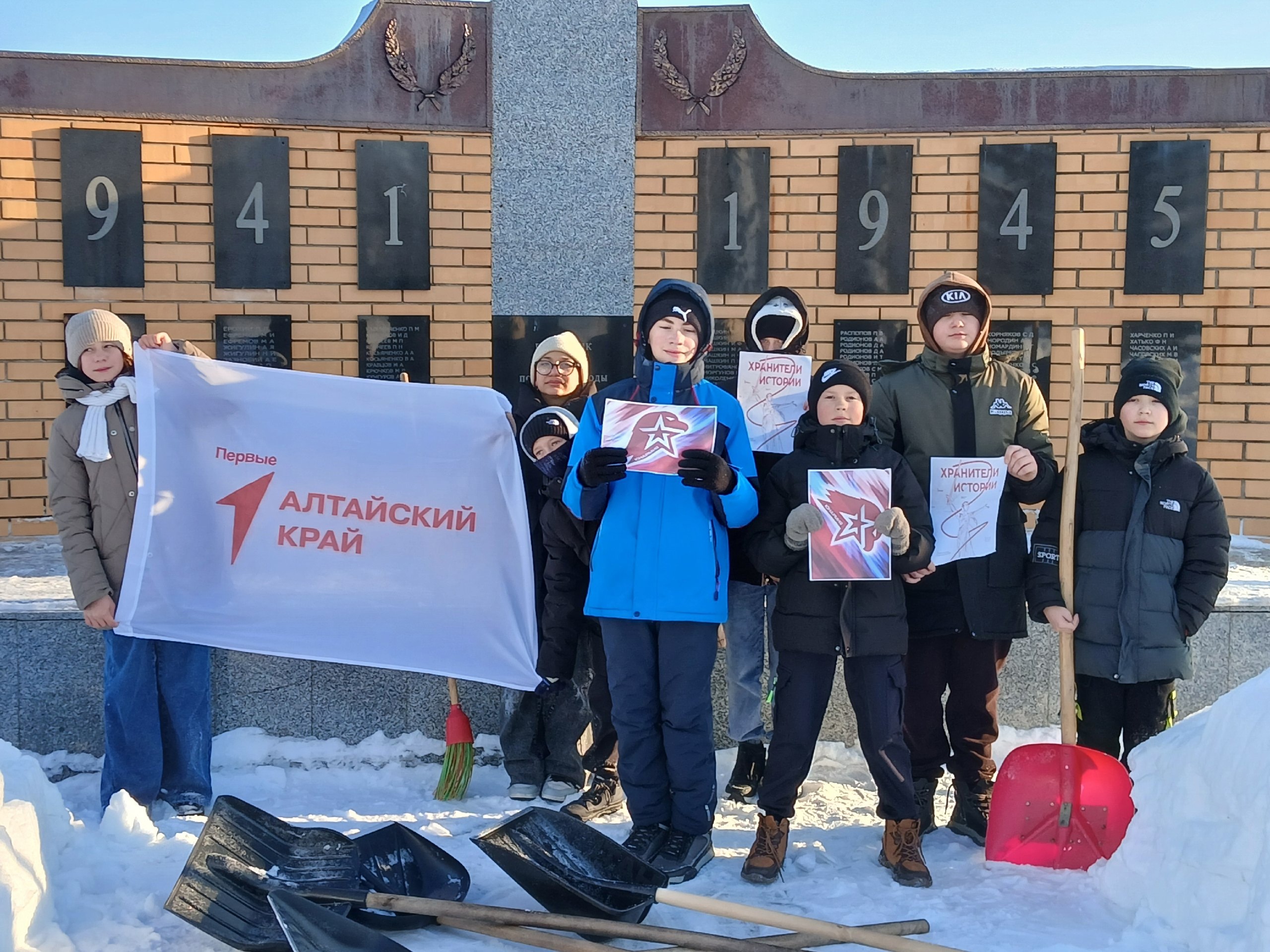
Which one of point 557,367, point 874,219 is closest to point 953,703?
point 557,367

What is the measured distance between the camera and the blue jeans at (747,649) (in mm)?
3711

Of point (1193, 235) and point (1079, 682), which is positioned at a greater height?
point (1193, 235)

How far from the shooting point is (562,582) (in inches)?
145

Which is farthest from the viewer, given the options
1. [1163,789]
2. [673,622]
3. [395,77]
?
[395,77]

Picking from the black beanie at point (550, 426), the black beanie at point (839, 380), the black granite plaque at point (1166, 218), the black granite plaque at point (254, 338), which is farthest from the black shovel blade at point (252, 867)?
the black granite plaque at point (1166, 218)

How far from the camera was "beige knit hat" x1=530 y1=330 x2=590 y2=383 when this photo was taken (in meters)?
3.93

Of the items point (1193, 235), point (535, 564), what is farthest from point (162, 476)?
point (1193, 235)

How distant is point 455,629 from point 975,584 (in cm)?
195

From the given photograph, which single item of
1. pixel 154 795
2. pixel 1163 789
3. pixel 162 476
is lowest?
pixel 154 795

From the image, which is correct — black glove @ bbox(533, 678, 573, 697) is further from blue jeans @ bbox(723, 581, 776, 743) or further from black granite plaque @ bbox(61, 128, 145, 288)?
black granite plaque @ bbox(61, 128, 145, 288)

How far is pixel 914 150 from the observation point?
237 inches

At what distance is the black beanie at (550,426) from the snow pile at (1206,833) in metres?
2.12

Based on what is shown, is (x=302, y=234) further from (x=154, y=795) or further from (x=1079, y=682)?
(x=1079, y=682)

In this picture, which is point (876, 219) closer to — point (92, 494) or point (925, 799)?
point (925, 799)
